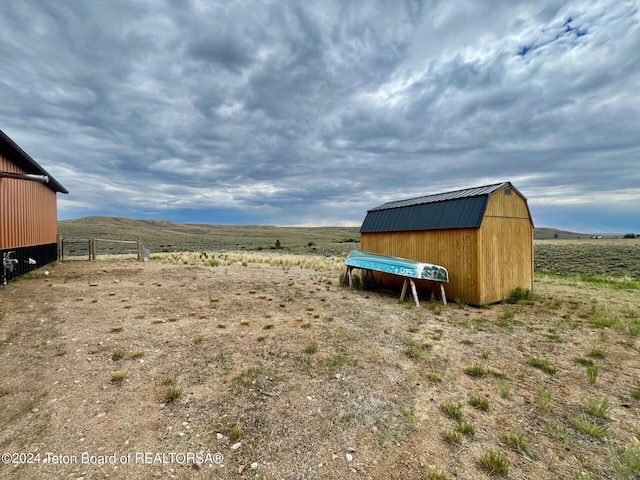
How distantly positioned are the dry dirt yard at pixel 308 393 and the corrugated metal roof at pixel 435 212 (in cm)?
355

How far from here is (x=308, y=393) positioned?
4.56 metres

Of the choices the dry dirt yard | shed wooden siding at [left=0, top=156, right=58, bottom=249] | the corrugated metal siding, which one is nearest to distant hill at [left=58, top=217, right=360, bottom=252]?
shed wooden siding at [left=0, top=156, right=58, bottom=249]

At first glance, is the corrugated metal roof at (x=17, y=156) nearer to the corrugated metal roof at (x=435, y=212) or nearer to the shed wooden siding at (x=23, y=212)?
the shed wooden siding at (x=23, y=212)

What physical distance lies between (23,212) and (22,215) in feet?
0.65

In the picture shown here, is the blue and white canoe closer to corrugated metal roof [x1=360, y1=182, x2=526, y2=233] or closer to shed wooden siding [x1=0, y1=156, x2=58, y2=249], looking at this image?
corrugated metal roof [x1=360, y1=182, x2=526, y2=233]

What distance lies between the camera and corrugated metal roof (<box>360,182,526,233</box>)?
10516 millimetres

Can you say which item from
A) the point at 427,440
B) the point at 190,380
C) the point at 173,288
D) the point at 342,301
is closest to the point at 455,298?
the point at 342,301

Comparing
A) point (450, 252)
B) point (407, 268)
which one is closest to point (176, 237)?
point (407, 268)

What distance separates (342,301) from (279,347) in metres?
4.49

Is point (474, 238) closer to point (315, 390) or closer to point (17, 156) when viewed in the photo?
point (315, 390)

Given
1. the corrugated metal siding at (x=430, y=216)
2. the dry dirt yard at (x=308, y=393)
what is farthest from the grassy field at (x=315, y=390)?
the corrugated metal siding at (x=430, y=216)

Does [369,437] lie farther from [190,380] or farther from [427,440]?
[190,380]

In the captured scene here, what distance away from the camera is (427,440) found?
364cm

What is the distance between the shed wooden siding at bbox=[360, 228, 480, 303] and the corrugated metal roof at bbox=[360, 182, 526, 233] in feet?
0.88
